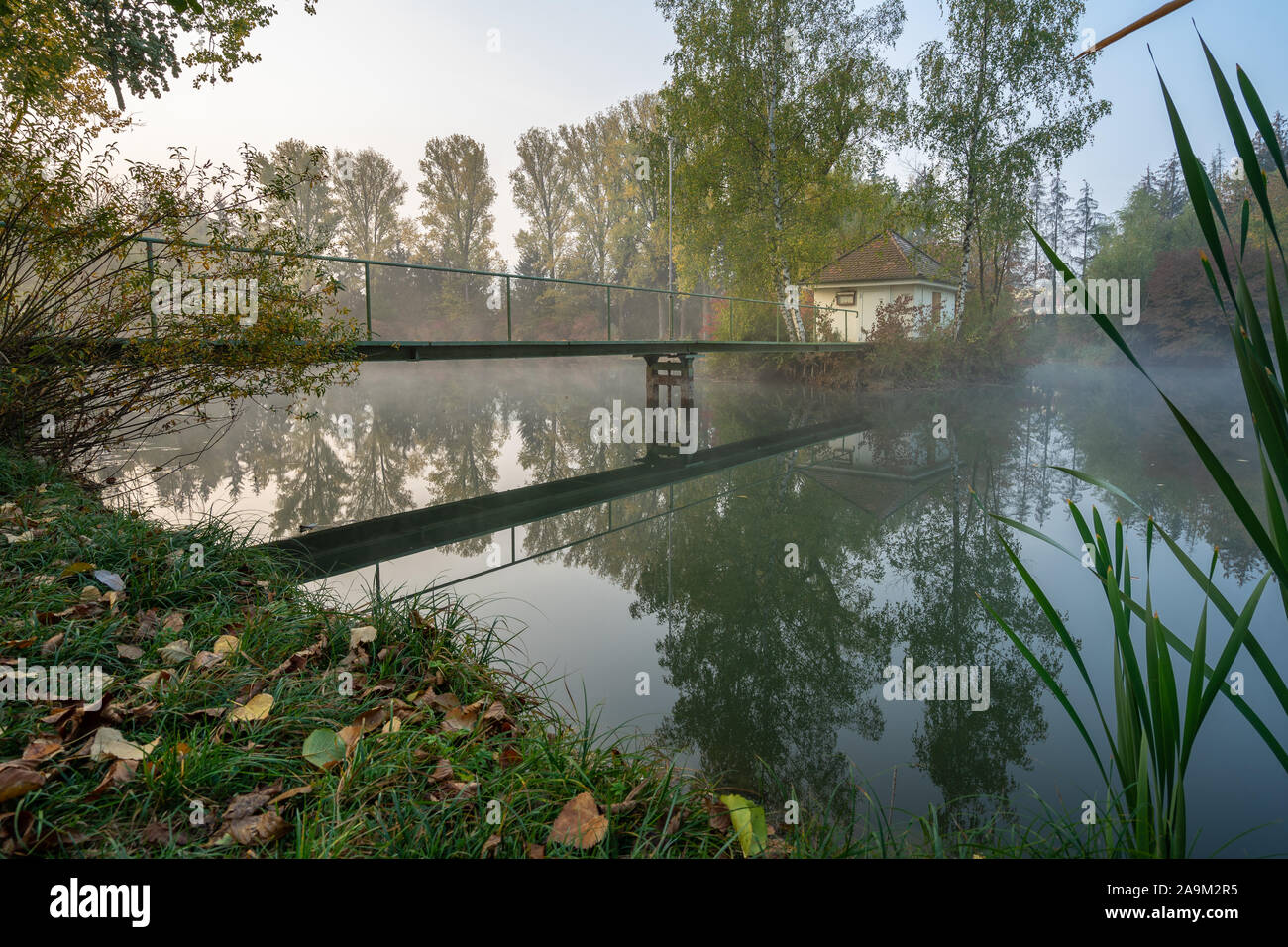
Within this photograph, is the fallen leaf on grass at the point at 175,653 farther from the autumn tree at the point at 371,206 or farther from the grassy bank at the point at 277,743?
the autumn tree at the point at 371,206

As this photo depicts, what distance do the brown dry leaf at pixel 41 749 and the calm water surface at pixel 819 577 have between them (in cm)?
239

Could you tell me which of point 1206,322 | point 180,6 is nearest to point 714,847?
point 180,6

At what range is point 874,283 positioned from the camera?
2745 centimetres

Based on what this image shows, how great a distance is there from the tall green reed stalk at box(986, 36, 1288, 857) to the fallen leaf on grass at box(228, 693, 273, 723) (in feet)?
7.83

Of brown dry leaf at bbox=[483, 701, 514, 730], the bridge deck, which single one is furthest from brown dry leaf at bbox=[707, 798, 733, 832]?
the bridge deck

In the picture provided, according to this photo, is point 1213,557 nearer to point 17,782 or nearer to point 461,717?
point 461,717

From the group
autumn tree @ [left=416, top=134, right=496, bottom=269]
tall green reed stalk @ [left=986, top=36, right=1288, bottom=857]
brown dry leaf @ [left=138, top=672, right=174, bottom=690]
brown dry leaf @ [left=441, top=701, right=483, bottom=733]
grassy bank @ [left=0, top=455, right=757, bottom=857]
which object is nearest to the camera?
tall green reed stalk @ [left=986, top=36, right=1288, bottom=857]

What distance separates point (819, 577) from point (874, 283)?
23.8 meters

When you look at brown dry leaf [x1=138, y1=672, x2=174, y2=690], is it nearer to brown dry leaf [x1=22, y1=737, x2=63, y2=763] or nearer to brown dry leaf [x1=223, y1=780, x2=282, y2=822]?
brown dry leaf [x1=22, y1=737, x2=63, y2=763]

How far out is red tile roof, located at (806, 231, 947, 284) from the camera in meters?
27.1

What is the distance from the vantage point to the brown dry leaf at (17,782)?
184 cm

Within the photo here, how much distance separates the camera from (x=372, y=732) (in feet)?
8.48

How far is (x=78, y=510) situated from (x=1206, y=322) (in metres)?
36.6

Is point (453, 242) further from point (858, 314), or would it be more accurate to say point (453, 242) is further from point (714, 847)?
point (714, 847)
